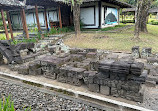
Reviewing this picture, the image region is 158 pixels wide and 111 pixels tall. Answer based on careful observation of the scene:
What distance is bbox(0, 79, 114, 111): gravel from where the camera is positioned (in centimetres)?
339

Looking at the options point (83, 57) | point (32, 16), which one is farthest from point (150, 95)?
point (32, 16)

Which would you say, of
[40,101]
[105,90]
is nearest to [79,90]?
[105,90]

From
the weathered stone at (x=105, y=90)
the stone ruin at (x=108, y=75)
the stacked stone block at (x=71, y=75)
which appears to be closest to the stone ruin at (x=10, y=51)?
the stone ruin at (x=108, y=75)

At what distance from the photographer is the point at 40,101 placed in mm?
3723

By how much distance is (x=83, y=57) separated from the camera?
21.5 ft

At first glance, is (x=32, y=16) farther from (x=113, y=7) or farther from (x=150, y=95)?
(x=150, y=95)

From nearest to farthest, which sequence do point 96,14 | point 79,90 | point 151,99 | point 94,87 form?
point 151,99, point 94,87, point 79,90, point 96,14

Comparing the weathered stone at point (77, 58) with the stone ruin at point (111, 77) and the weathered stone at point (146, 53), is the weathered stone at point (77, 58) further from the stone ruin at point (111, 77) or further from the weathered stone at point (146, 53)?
the weathered stone at point (146, 53)

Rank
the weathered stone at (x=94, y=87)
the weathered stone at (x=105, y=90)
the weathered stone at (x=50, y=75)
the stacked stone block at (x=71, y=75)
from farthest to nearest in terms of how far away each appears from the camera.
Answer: the weathered stone at (x=50, y=75), the stacked stone block at (x=71, y=75), the weathered stone at (x=94, y=87), the weathered stone at (x=105, y=90)

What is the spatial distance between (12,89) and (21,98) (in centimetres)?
83

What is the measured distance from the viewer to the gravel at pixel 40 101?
3391 mm

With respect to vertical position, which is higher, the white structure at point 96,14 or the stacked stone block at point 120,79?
the white structure at point 96,14

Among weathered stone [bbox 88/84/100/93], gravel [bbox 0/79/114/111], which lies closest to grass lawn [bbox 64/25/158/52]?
weathered stone [bbox 88/84/100/93]

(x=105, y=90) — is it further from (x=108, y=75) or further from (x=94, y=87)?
(x=108, y=75)
